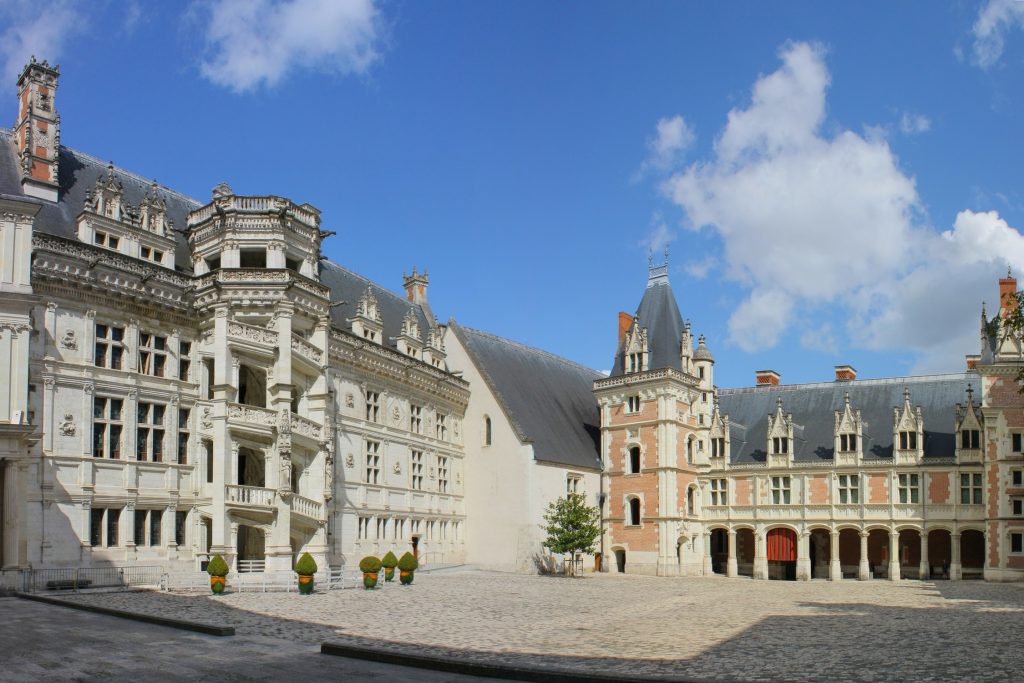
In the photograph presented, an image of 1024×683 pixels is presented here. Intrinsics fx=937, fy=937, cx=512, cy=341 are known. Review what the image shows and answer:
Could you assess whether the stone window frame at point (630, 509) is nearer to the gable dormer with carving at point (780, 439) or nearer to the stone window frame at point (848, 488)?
the gable dormer with carving at point (780, 439)

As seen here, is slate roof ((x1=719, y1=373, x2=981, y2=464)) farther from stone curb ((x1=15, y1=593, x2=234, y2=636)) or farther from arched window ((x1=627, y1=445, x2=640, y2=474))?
stone curb ((x1=15, y1=593, x2=234, y2=636))

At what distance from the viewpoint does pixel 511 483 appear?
152 feet

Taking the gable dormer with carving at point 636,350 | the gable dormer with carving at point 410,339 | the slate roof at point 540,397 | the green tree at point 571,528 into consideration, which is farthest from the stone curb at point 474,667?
the gable dormer with carving at point 636,350

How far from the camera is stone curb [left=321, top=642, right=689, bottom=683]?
12.0 metres

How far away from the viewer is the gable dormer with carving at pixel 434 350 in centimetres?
4572

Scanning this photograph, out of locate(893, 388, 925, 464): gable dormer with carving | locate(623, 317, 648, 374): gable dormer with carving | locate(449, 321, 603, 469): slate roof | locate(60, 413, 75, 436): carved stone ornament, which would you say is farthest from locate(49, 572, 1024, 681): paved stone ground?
locate(623, 317, 648, 374): gable dormer with carving

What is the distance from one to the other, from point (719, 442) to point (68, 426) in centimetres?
3598

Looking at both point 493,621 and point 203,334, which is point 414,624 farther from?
point 203,334

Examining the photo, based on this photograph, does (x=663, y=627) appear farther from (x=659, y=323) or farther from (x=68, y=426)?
(x=659, y=323)

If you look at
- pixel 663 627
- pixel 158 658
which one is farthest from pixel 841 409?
pixel 158 658

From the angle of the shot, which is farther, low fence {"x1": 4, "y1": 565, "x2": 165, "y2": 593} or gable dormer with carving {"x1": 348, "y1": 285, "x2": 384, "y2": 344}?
gable dormer with carving {"x1": 348, "y1": 285, "x2": 384, "y2": 344}

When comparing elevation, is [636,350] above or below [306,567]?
above

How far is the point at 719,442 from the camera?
174 feet

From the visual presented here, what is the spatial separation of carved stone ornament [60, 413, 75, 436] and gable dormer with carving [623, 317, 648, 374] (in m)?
31.8
